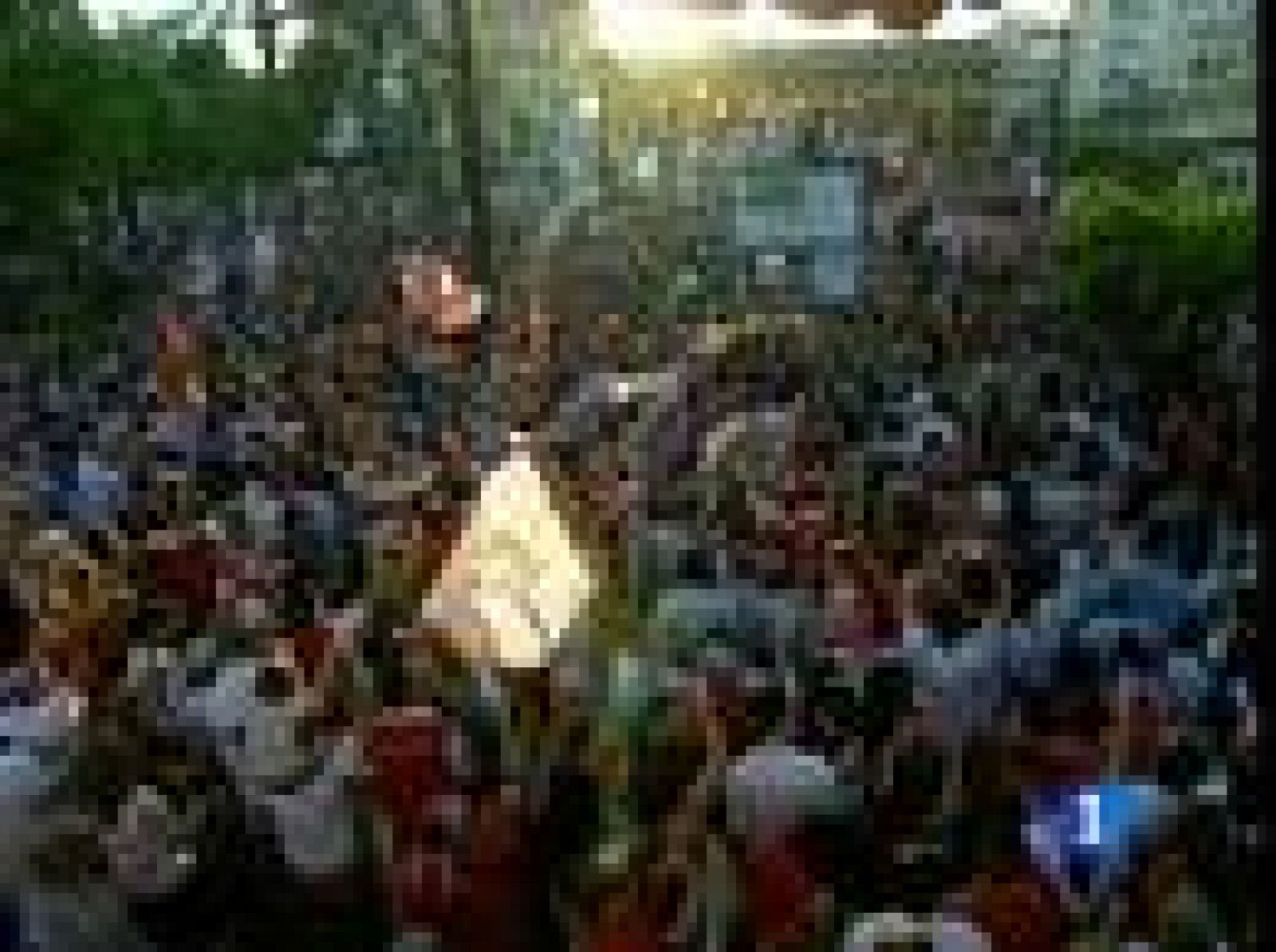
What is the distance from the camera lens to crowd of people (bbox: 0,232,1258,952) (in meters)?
3.31

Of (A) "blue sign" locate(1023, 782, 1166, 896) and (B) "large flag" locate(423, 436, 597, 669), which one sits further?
(B) "large flag" locate(423, 436, 597, 669)

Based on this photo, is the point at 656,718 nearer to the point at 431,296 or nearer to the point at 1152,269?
the point at 1152,269

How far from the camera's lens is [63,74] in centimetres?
1841

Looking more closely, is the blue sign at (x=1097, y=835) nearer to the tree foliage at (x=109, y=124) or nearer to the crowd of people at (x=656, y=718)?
the crowd of people at (x=656, y=718)

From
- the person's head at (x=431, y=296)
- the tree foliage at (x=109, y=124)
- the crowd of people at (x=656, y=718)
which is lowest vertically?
the person's head at (x=431, y=296)

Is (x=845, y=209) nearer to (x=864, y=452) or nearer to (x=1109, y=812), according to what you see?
(x=864, y=452)

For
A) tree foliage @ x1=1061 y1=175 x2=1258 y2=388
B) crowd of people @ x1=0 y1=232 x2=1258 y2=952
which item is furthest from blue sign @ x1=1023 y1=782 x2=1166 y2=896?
tree foliage @ x1=1061 y1=175 x2=1258 y2=388

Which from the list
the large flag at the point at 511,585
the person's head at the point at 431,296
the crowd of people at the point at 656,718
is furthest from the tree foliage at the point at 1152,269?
the large flag at the point at 511,585

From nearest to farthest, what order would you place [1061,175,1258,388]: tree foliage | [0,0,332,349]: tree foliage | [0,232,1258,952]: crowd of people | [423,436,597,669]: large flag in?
1. [0,232,1258,952]: crowd of people
2. [423,436,597,669]: large flag
3. [1061,175,1258,388]: tree foliage
4. [0,0,332,349]: tree foliage

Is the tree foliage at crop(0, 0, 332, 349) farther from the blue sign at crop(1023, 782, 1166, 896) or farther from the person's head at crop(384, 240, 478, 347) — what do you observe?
the blue sign at crop(1023, 782, 1166, 896)

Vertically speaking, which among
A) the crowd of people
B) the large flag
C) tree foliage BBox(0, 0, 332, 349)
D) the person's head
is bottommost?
the person's head

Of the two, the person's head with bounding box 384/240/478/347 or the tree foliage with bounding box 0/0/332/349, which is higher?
the tree foliage with bounding box 0/0/332/349

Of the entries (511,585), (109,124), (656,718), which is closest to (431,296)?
(109,124)

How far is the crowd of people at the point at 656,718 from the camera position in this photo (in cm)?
331
